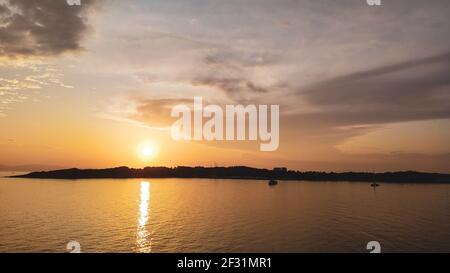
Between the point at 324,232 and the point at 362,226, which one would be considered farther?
the point at 362,226

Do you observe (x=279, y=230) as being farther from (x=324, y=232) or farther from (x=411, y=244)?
(x=411, y=244)

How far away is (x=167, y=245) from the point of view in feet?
164

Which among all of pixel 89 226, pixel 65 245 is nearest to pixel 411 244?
pixel 65 245

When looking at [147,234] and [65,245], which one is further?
[147,234]

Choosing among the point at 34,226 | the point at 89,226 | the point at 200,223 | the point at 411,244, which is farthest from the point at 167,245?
the point at 411,244

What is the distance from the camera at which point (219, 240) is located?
52.3 m
